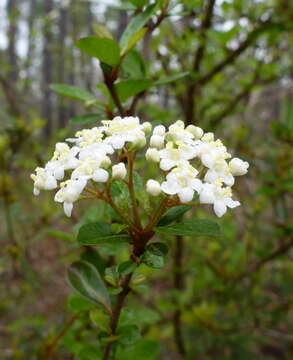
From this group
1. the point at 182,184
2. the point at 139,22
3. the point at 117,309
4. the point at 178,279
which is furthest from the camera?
the point at 178,279

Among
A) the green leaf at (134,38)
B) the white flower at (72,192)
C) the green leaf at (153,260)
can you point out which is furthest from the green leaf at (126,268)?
the green leaf at (134,38)

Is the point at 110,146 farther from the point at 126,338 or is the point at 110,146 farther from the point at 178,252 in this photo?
the point at 178,252

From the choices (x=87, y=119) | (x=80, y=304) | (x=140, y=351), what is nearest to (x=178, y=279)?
(x=140, y=351)

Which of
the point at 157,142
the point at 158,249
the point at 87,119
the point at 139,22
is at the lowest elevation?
the point at 158,249

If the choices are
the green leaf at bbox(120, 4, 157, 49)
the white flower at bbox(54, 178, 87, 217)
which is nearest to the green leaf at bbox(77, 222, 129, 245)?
the white flower at bbox(54, 178, 87, 217)

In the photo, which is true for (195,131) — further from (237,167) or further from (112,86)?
(112,86)

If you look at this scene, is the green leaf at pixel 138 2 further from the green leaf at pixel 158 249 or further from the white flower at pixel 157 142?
the green leaf at pixel 158 249
